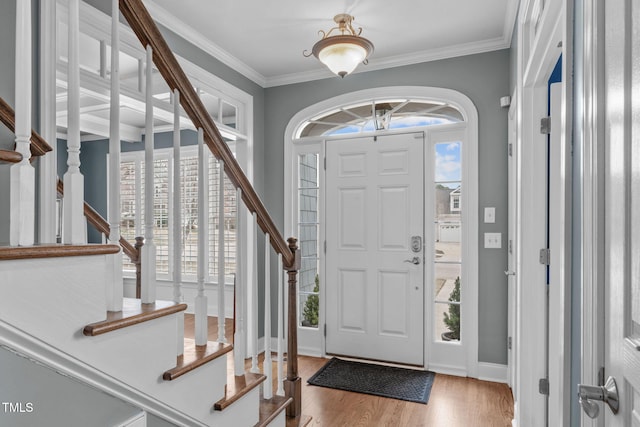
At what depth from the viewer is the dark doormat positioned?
2879mm

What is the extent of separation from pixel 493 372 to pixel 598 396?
2.58 m

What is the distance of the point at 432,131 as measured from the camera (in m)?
3.40

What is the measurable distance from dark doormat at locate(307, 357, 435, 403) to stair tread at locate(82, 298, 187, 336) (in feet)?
6.71

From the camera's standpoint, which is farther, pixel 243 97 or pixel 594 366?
pixel 243 97

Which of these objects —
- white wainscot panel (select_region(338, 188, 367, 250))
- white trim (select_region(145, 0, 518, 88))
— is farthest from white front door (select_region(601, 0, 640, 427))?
white wainscot panel (select_region(338, 188, 367, 250))

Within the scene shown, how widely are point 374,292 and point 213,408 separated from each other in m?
2.24

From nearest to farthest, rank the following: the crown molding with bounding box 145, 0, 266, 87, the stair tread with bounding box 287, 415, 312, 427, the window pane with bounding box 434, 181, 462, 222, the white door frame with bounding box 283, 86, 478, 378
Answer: the stair tread with bounding box 287, 415, 312, 427 → the crown molding with bounding box 145, 0, 266, 87 → the white door frame with bounding box 283, 86, 478, 378 → the window pane with bounding box 434, 181, 462, 222

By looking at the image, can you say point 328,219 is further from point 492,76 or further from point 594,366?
point 594,366

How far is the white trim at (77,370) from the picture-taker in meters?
0.88

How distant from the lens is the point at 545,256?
2.04 meters

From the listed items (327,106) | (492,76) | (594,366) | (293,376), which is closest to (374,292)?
(293,376)

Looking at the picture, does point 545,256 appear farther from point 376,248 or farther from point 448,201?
point 376,248

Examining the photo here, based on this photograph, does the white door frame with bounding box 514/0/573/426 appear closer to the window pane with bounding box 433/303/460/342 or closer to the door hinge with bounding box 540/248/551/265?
the door hinge with bounding box 540/248/551/265

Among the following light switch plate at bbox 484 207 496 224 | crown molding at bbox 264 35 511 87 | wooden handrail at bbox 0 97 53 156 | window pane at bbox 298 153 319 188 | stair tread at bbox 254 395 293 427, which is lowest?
stair tread at bbox 254 395 293 427
